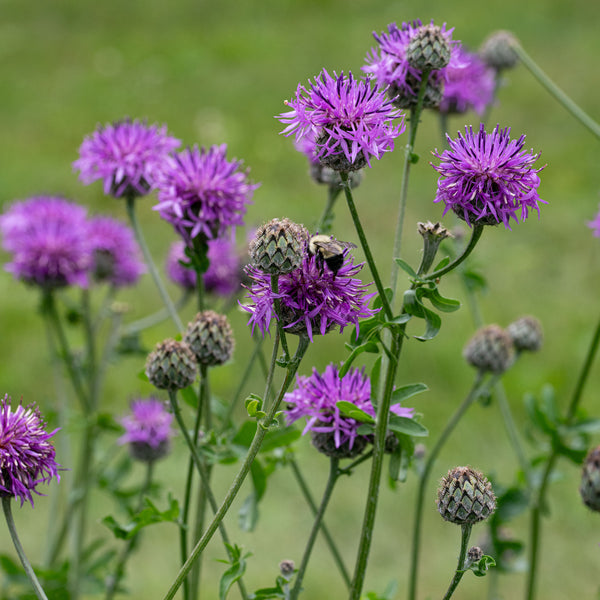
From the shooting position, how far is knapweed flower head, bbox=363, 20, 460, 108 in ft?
5.65

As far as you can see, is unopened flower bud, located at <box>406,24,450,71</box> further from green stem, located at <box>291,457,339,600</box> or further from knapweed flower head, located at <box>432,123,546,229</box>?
green stem, located at <box>291,457,339,600</box>

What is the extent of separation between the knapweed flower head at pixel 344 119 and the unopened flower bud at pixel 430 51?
345 mm

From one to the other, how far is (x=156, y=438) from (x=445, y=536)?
195 centimetres

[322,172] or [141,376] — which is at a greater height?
[322,172]

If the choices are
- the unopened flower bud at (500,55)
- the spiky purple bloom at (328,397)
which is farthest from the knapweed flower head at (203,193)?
the unopened flower bud at (500,55)

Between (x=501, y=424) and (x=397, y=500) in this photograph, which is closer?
(x=397, y=500)

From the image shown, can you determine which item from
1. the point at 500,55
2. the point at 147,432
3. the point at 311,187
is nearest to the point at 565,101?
the point at 500,55

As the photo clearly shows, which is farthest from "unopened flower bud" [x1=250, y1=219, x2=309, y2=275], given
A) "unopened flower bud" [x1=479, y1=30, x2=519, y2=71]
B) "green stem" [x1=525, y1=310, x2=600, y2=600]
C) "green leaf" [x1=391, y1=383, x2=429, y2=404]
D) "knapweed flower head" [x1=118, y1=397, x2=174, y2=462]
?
"unopened flower bud" [x1=479, y1=30, x2=519, y2=71]

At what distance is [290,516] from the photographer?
4.20 meters

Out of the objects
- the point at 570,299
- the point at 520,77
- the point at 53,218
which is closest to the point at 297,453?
the point at 53,218

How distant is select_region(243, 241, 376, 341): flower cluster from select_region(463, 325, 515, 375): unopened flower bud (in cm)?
113

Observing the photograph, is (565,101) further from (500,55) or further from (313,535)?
(313,535)

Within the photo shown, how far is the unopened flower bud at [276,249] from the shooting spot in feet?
4.25

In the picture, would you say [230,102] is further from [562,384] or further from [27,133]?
[562,384]
